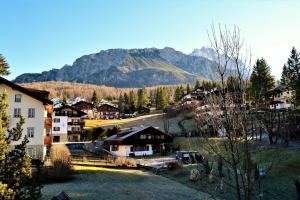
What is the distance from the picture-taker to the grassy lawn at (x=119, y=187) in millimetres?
26703

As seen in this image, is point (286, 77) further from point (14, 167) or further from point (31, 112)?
point (14, 167)

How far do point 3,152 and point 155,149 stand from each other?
198 ft

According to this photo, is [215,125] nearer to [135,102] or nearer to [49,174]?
[49,174]

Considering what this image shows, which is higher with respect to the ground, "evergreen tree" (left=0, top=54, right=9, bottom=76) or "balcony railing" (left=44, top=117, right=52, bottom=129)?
"evergreen tree" (left=0, top=54, right=9, bottom=76)

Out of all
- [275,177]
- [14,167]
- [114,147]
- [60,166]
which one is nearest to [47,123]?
[60,166]

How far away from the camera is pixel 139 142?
6688 cm

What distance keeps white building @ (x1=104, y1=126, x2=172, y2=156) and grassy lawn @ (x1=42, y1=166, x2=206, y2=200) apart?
27.0 metres

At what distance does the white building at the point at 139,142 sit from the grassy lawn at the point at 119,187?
26993mm

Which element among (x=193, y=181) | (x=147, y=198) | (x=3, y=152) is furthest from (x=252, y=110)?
(x=193, y=181)

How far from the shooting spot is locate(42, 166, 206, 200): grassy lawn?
26.7 metres

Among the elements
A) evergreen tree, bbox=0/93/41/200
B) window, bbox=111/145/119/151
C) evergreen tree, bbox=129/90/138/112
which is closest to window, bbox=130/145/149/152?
window, bbox=111/145/119/151

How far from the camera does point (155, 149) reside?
7044 centimetres

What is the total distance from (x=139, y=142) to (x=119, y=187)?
36339 millimetres

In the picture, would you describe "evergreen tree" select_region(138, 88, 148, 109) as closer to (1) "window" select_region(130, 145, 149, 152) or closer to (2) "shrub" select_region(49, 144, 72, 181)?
(1) "window" select_region(130, 145, 149, 152)
